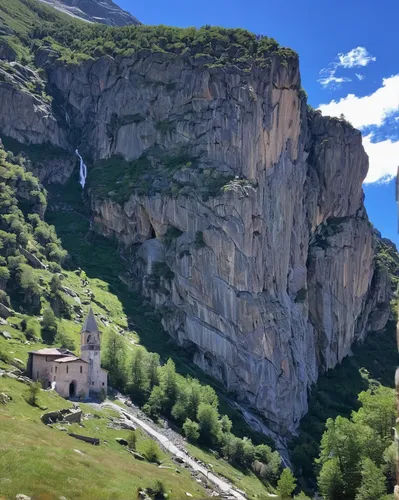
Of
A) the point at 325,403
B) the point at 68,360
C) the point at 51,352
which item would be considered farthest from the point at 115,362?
the point at 325,403

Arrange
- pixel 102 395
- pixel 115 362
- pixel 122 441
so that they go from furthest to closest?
pixel 115 362, pixel 102 395, pixel 122 441

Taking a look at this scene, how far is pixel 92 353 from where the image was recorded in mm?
101625

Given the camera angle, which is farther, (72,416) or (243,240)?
(243,240)

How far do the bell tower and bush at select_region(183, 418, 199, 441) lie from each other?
15830 millimetres

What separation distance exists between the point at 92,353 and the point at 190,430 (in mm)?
21032

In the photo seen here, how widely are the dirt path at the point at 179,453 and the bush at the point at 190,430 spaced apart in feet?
25.6

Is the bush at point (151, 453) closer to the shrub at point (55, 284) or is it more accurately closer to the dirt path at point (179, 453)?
the dirt path at point (179, 453)

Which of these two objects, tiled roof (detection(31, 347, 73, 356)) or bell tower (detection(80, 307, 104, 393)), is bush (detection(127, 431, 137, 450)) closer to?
tiled roof (detection(31, 347, 73, 356))

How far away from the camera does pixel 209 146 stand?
183 meters

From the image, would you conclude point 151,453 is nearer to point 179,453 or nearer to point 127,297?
point 179,453

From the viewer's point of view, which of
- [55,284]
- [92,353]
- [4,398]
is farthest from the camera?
[55,284]

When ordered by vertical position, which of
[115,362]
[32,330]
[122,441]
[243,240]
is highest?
[243,240]

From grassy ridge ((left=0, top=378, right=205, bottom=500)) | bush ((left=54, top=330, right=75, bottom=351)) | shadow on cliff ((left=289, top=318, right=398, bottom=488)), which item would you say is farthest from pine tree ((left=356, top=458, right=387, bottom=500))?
shadow on cliff ((left=289, top=318, right=398, bottom=488))

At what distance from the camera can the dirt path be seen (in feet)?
260
